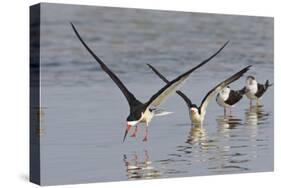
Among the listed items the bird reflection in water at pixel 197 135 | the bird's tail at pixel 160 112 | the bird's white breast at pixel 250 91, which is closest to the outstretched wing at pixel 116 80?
the bird's tail at pixel 160 112

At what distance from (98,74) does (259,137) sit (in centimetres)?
158

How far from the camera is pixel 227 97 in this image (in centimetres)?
637

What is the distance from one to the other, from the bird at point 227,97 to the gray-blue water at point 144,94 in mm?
50

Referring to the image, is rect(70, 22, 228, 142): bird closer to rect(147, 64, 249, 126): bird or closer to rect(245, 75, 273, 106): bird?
rect(147, 64, 249, 126): bird

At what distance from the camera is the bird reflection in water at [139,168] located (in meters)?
5.86

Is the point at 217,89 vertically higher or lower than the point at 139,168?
higher

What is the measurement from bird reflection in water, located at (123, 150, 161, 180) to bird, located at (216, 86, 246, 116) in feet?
2.72

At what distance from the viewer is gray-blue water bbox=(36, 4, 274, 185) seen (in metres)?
5.59

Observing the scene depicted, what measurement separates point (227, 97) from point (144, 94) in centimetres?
79

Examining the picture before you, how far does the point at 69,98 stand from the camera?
5641mm

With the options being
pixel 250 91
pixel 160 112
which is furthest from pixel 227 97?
pixel 160 112

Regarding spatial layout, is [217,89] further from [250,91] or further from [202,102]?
[250,91]

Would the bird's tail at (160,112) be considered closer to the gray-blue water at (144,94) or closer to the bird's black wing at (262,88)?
the gray-blue water at (144,94)

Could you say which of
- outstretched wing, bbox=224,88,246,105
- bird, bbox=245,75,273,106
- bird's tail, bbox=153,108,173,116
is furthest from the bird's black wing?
bird's tail, bbox=153,108,173,116
